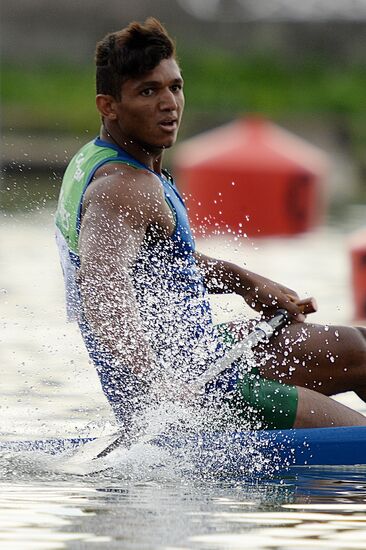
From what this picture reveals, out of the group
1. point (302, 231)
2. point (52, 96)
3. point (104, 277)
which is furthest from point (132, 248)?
point (52, 96)

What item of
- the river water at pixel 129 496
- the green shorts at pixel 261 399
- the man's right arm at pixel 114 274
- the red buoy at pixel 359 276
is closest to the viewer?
the river water at pixel 129 496

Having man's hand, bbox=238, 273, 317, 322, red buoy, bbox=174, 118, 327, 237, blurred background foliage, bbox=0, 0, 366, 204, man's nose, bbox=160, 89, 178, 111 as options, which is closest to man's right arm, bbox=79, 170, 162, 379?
man's nose, bbox=160, 89, 178, 111

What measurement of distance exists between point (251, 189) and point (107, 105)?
30.4 feet

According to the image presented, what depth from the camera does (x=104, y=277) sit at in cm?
521

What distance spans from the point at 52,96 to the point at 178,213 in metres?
21.7

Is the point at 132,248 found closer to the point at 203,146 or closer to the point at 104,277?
the point at 104,277

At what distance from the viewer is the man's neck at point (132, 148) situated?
5527mm

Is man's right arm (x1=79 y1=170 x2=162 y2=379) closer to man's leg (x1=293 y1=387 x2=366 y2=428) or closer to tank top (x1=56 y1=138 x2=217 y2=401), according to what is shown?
tank top (x1=56 y1=138 x2=217 y2=401)

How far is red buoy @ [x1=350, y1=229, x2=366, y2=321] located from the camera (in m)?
10.2

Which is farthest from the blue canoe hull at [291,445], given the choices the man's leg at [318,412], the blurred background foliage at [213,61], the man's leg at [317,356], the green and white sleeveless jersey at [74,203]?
the blurred background foliage at [213,61]

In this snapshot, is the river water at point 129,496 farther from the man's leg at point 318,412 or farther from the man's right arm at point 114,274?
the man's right arm at point 114,274

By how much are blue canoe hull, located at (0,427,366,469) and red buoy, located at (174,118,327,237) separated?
8.72 metres

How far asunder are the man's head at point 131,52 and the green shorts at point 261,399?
38.6 inches

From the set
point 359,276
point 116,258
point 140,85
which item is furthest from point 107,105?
point 359,276
